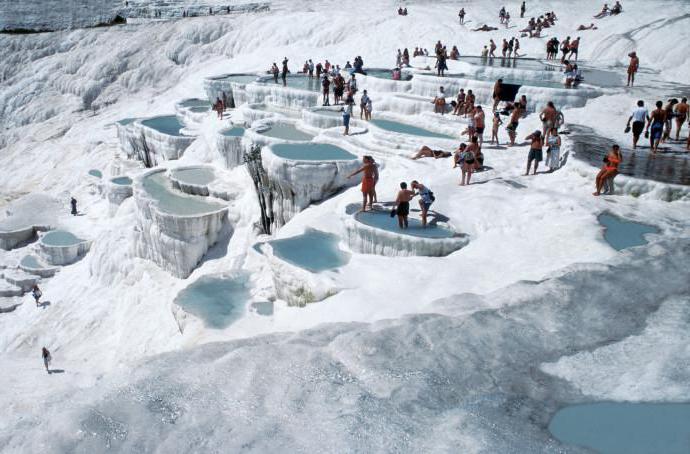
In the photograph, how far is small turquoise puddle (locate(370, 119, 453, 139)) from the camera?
1467 centimetres

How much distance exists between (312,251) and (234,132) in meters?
9.30

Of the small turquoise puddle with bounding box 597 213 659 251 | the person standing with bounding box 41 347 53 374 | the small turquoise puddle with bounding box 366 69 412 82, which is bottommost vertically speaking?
the person standing with bounding box 41 347 53 374

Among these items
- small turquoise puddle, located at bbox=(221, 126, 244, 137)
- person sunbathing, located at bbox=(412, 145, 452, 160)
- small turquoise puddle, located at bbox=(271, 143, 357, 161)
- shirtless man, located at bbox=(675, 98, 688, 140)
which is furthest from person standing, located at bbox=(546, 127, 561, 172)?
small turquoise puddle, located at bbox=(221, 126, 244, 137)

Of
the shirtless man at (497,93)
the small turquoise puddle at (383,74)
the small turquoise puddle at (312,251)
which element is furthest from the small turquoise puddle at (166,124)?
the small turquoise puddle at (312,251)

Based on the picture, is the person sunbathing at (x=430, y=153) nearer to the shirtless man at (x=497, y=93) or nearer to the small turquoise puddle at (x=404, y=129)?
the small turquoise puddle at (x=404, y=129)

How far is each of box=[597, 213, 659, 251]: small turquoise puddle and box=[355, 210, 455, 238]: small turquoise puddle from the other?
241 cm

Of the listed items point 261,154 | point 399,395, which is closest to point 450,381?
point 399,395

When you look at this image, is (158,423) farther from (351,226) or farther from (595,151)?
(595,151)

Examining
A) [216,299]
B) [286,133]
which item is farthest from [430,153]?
[216,299]

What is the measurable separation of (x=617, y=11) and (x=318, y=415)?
90.8 ft

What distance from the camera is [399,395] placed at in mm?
4832

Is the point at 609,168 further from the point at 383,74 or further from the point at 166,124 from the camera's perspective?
the point at 166,124

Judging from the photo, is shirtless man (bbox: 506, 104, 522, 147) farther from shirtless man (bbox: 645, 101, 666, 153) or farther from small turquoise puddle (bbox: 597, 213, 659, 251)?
small turquoise puddle (bbox: 597, 213, 659, 251)

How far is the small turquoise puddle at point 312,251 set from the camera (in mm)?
8977
